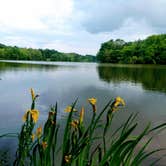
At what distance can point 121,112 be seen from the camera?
1034 centimetres

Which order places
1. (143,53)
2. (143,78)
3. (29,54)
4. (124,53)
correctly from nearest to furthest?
(143,78) < (143,53) < (124,53) < (29,54)

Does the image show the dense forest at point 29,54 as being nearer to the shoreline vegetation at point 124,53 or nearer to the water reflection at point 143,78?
the shoreline vegetation at point 124,53

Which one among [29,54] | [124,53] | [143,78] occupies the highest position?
[124,53]

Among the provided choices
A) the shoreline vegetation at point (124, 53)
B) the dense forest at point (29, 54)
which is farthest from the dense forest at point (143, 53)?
the dense forest at point (29, 54)

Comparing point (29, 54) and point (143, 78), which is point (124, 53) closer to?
point (29, 54)

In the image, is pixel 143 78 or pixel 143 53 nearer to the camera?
pixel 143 78

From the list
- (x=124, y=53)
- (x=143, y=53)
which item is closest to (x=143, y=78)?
(x=143, y=53)

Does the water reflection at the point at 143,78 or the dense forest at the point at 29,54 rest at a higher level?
the dense forest at the point at 29,54

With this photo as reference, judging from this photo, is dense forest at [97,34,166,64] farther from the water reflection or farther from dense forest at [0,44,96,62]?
the water reflection

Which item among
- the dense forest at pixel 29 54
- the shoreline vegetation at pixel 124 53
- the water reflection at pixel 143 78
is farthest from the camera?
the dense forest at pixel 29 54

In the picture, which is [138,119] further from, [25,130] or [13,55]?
[13,55]

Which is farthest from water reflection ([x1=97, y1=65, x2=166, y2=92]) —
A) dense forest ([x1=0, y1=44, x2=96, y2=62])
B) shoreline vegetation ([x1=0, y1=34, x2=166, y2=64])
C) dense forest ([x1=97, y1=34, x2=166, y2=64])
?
dense forest ([x1=0, y1=44, x2=96, y2=62])

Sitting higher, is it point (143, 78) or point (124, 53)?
point (124, 53)

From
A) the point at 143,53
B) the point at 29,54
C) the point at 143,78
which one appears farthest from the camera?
the point at 29,54
